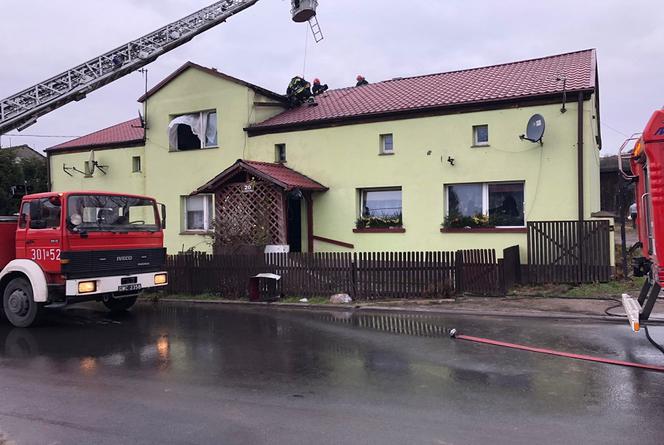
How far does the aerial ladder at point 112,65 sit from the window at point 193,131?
7.53 feet

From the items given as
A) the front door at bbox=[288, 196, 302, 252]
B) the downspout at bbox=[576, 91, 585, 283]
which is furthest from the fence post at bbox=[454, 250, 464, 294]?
the front door at bbox=[288, 196, 302, 252]

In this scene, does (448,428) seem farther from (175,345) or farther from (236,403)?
(175,345)

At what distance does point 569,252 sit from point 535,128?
3.03 meters

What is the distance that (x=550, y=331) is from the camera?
8.45 meters

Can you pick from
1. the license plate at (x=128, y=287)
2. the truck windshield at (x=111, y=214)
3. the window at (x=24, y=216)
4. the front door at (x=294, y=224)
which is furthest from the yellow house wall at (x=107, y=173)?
the license plate at (x=128, y=287)

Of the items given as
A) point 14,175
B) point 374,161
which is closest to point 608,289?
point 374,161

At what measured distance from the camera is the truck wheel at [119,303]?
11.4 metres

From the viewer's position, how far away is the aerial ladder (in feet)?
54.4

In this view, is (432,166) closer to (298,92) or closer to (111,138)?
(298,92)

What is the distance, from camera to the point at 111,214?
10266mm

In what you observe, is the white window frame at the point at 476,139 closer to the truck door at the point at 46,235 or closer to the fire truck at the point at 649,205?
the fire truck at the point at 649,205

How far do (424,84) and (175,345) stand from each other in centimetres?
1223

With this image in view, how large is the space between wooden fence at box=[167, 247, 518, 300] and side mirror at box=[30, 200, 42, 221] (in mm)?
4373

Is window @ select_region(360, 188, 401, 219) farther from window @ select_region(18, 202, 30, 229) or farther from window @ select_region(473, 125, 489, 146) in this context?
window @ select_region(18, 202, 30, 229)
